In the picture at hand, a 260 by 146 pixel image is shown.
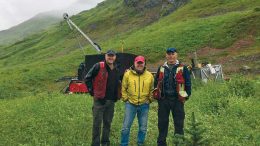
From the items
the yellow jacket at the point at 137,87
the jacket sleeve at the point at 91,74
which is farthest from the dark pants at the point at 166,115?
the jacket sleeve at the point at 91,74

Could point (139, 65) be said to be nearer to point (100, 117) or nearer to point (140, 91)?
point (140, 91)

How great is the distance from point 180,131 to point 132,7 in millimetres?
101383

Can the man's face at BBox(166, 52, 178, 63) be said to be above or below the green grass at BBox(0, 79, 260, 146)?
above

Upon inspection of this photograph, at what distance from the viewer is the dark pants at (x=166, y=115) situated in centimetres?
1382

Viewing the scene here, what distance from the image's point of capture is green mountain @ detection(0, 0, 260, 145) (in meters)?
16.7

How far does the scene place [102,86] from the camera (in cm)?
1420

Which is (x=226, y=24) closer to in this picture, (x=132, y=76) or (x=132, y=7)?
(x=132, y=76)

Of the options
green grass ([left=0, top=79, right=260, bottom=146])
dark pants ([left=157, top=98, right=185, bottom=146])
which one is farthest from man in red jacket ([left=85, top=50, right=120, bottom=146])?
dark pants ([left=157, top=98, right=185, bottom=146])

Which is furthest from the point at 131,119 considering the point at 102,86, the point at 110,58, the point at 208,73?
the point at 208,73

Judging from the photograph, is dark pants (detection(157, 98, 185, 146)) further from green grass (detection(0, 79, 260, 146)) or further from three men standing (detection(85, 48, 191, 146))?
green grass (detection(0, 79, 260, 146))

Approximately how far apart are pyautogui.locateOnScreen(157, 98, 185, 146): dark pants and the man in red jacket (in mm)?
1474

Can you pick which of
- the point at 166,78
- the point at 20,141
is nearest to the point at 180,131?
the point at 166,78

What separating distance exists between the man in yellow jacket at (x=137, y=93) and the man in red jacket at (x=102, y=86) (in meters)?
0.37

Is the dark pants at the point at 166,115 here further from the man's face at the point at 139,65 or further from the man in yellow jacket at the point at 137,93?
the man's face at the point at 139,65
